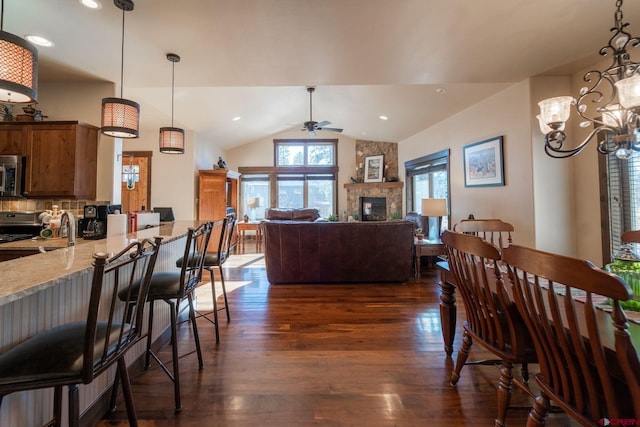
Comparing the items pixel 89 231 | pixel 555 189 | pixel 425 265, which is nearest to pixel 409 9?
pixel 555 189

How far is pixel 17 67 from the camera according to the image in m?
1.38

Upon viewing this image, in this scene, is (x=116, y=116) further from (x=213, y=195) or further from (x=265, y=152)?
(x=265, y=152)

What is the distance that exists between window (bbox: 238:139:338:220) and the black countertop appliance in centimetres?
579

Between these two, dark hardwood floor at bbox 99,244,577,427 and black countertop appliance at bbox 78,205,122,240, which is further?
black countertop appliance at bbox 78,205,122,240

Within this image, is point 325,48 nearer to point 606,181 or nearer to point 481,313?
point 481,313

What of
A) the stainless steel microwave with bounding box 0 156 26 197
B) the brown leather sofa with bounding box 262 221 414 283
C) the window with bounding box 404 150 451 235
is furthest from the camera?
the window with bounding box 404 150 451 235

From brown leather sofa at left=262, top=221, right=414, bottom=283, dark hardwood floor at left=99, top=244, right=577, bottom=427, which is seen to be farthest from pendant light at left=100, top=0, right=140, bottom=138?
brown leather sofa at left=262, top=221, right=414, bottom=283

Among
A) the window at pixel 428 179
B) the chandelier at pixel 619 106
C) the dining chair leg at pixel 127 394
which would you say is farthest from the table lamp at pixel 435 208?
the dining chair leg at pixel 127 394

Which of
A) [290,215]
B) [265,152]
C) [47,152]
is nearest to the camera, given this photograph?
[47,152]

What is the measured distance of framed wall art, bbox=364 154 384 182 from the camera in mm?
8195

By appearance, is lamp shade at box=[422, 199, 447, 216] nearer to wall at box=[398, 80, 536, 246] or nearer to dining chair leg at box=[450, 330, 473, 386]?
wall at box=[398, 80, 536, 246]

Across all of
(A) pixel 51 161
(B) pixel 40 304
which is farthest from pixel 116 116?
(A) pixel 51 161

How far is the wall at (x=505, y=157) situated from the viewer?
3.24m

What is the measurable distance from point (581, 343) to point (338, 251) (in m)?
3.06
